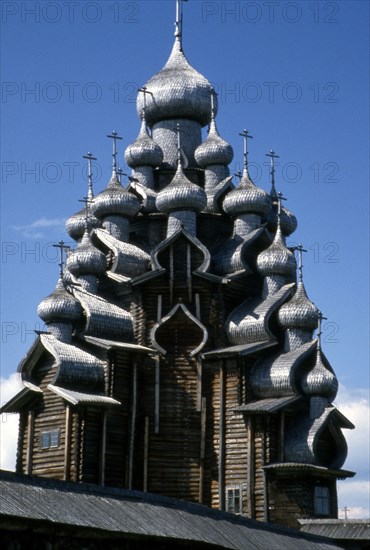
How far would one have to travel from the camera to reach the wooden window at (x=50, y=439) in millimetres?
28766

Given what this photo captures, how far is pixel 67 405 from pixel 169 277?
5.17 metres

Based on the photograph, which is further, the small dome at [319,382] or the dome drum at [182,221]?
the dome drum at [182,221]

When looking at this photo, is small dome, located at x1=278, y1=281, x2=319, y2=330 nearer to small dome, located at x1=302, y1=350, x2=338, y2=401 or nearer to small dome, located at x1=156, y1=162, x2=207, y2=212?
small dome, located at x1=302, y1=350, x2=338, y2=401

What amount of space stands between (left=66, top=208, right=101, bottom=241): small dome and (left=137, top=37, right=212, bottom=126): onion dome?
167 inches

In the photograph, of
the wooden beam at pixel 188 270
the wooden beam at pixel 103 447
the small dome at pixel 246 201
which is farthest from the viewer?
the small dome at pixel 246 201

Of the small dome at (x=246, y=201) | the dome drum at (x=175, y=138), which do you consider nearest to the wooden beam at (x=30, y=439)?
the small dome at (x=246, y=201)

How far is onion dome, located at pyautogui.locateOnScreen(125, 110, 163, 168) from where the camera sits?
34.5 metres

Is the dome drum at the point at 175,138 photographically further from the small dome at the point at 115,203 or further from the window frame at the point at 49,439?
the window frame at the point at 49,439

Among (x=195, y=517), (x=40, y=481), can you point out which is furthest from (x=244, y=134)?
(x=40, y=481)

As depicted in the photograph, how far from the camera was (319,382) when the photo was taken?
29.9 meters

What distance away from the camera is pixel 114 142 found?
34.8 meters

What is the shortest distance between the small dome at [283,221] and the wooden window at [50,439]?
10.3m

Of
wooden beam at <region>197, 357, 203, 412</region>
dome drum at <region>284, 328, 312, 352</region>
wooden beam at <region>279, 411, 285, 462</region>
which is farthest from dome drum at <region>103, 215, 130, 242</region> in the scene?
wooden beam at <region>279, 411, 285, 462</region>

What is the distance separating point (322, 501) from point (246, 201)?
9.26 meters
